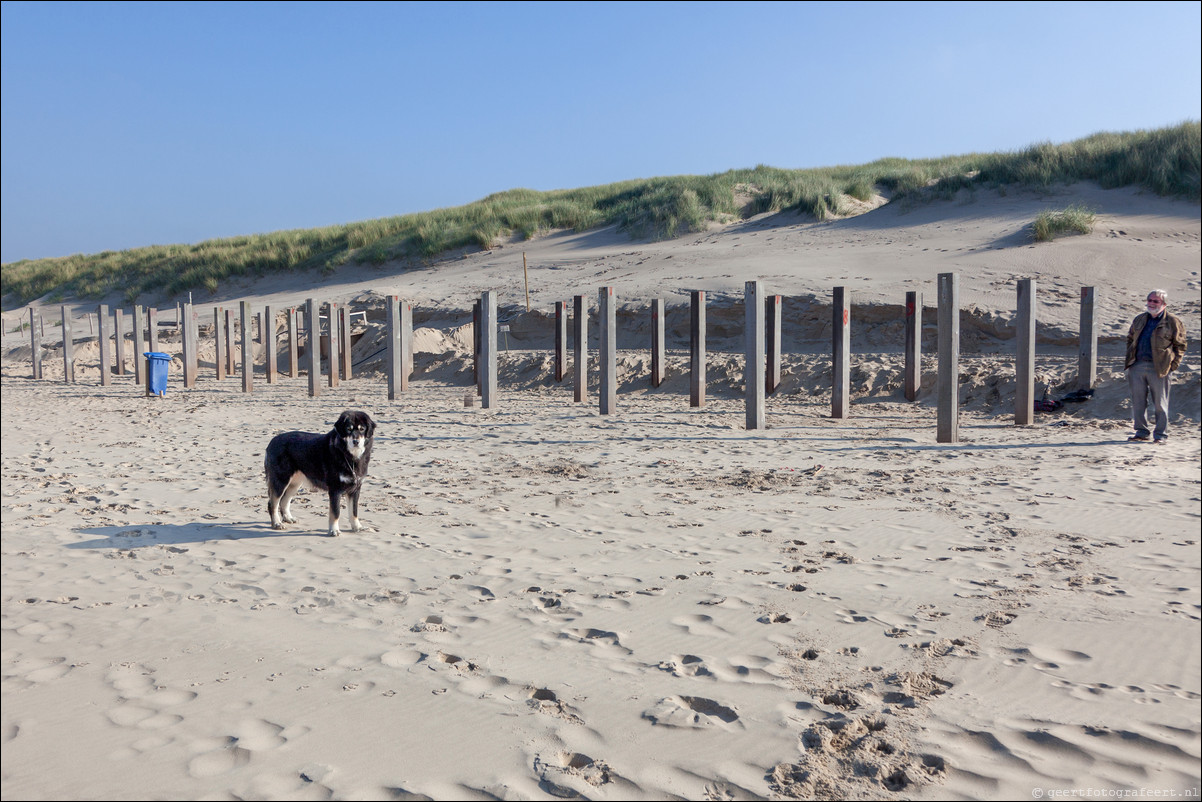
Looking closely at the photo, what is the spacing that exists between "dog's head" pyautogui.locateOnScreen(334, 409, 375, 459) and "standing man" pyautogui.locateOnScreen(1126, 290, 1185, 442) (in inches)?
325

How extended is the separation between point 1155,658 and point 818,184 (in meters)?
29.1

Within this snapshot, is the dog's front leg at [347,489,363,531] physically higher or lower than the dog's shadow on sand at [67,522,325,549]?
higher

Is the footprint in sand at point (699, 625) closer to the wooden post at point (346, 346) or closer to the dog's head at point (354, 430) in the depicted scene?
the dog's head at point (354, 430)

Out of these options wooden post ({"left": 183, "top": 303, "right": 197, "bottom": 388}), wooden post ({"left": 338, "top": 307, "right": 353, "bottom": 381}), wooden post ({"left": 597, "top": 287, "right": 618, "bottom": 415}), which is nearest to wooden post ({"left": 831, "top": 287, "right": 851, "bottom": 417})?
wooden post ({"left": 597, "top": 287, "right": 618, "bottom": 415})

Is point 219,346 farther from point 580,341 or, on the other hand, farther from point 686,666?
point 686,666

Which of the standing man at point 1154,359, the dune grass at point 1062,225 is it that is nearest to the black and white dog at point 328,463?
the standing man at point 1154,359

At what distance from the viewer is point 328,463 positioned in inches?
232

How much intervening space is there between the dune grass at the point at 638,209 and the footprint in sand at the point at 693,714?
2423cm

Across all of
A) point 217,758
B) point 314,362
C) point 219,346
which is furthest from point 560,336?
point 217,758

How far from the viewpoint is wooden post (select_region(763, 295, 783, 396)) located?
523 inches

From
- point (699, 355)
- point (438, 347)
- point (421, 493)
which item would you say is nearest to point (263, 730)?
point (421, 493)

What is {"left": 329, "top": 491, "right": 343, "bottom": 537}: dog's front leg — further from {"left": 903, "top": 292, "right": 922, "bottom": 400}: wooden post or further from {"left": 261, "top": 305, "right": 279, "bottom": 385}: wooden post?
{"left": 261, "top": 305, "right": 279, "bottom": 385}: wooden post

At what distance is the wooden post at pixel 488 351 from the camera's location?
1352 centimetres

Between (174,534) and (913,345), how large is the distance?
34.6ft
